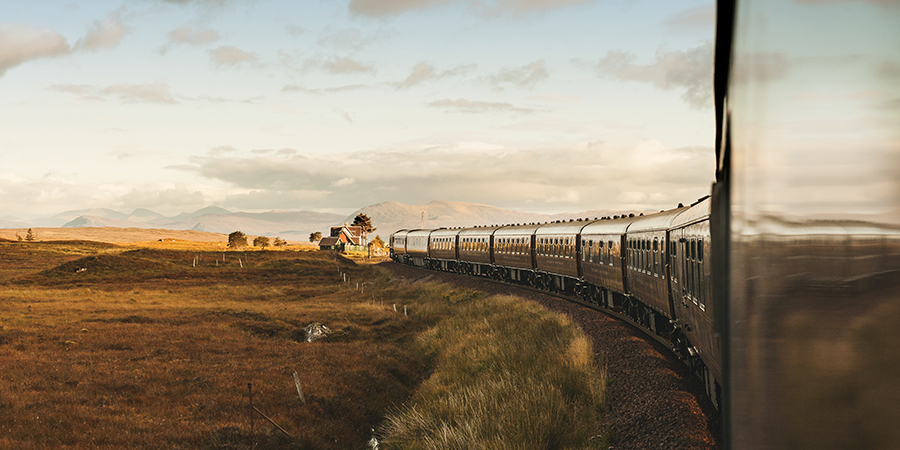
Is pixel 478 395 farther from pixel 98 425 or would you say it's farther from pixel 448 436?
pixel 98 425

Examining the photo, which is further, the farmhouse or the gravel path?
the farmhouse

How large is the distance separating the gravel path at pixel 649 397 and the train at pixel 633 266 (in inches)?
15.0

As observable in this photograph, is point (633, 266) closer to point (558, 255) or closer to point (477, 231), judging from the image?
point (558, 255)

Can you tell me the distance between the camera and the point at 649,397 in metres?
10.7

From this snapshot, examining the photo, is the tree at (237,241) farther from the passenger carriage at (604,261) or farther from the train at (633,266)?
the passenger carriage at (604,261)

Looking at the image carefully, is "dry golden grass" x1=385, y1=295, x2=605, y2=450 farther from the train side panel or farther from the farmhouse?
the farmhouse

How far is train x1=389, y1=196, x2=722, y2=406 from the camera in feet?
31.5

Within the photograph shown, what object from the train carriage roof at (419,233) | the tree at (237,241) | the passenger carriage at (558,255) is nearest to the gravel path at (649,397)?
the passenger carriage at (558,255)

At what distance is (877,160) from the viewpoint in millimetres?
632

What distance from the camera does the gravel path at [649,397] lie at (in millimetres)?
8773

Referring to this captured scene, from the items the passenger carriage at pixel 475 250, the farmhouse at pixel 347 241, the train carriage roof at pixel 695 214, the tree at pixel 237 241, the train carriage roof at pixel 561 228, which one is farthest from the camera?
the tree at pixel 237 241

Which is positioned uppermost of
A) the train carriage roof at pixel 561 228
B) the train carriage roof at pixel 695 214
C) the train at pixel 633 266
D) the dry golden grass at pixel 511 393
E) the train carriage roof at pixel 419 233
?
the train carriage roof at pixel 419 233

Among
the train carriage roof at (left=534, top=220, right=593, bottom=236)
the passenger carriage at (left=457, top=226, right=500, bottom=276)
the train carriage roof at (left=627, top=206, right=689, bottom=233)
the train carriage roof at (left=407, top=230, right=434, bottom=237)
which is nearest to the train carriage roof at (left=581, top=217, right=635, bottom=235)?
the train carriage roof at (left=627, top=206, right=689, bottom=233)

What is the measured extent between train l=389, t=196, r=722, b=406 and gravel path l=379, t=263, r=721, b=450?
0.38 meters
